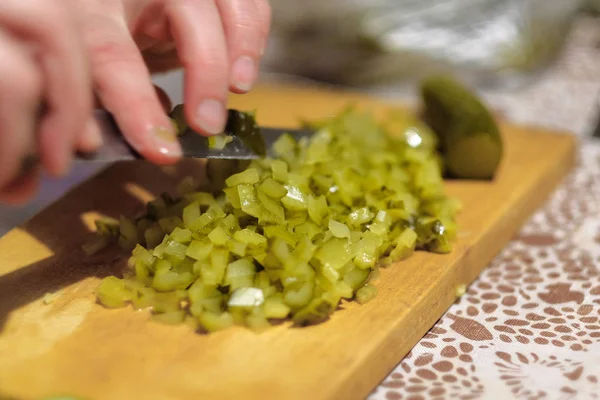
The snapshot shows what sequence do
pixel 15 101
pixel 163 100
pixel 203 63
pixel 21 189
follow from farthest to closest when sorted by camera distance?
pixel 163 100, pixel 203 63, pixel 21 189, pixel 15 101

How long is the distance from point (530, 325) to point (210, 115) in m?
0.56

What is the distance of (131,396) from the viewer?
2.34ft

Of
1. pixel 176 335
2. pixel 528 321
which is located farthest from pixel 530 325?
pixel 176 335

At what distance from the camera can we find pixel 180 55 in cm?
89

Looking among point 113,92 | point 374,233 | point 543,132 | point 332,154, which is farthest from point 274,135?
point 543,132

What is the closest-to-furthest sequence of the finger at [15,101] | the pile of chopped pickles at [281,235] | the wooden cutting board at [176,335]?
the finger at [15,101]
the wooden cutting board at [176,335]
the pile of chopped pickles at [281,235]

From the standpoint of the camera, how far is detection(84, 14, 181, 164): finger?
787 millimetres

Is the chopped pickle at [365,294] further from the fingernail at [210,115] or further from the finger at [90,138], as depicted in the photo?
the finger at [90,138]

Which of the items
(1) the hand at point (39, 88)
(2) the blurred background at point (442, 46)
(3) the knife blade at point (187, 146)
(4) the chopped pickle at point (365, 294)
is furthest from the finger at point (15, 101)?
(2) the blurred background at point (442, 46)

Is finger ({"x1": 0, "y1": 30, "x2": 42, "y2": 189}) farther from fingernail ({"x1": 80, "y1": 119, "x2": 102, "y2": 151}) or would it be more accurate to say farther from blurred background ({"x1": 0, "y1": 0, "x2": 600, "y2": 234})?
blurred background ({"x1": 0, "y1": 0, "x2": 600, "y2": 234})

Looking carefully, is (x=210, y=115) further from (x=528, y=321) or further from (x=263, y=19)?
(x=528, y=321)

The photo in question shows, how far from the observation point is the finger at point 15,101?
2.04ft

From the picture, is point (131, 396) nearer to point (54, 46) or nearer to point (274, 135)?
point (54, 46)

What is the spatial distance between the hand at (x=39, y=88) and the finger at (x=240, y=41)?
0.85ft
